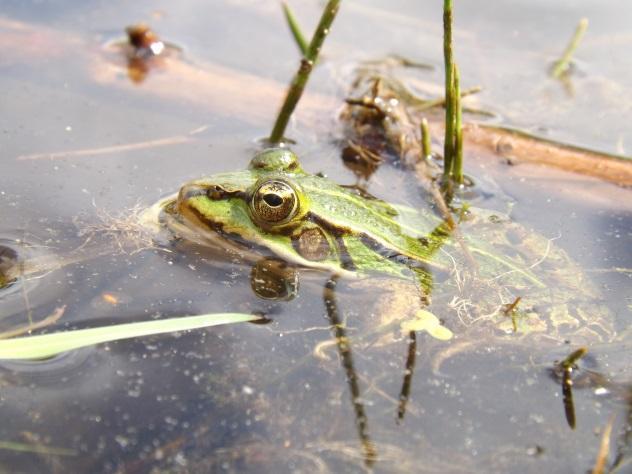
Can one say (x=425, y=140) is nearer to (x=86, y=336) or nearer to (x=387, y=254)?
(x=387, y=254)

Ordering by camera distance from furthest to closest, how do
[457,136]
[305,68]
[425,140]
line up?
[425,140] < [305,68] < [457,136]

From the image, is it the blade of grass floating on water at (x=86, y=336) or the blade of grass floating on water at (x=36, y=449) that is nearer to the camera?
the blade of grass floating on water at (x=36, y=449)

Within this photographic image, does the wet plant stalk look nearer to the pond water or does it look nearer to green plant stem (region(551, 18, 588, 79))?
the pond water

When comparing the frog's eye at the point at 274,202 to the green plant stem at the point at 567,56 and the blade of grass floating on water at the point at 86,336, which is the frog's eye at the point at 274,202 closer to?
the blade of grass floating on water at the point at 86,336

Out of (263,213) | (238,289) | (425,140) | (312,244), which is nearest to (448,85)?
(425,140)

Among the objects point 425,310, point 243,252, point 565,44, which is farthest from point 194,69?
point 565,44

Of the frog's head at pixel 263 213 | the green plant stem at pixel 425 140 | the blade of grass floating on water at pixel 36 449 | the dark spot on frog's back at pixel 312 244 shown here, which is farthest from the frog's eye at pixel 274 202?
the blade of grass floating on water at pixel 36 449

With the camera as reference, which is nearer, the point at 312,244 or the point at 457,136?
the point at 312,244

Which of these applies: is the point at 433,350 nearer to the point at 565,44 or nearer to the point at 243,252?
the point at 243,252
